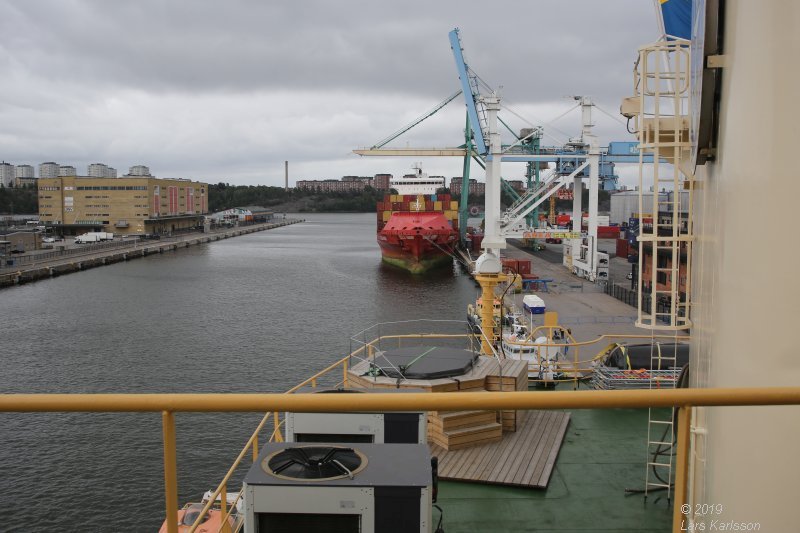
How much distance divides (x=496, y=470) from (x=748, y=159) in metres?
5.19

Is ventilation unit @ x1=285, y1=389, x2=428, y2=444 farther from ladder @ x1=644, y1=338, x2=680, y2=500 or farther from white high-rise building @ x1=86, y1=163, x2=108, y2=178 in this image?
white high-rise building @ x1=86, y1=163, x2=108, y2=178

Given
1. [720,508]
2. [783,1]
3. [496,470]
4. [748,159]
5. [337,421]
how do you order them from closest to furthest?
[783,1] → [748,159] → [720,508] → [337,421] → [496,470]

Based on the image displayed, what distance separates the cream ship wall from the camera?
2084mm

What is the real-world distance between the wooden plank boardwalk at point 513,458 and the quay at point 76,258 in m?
43.4

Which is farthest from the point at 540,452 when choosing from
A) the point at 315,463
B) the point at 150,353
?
the point at 150,353

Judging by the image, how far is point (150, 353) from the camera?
78.3 ft

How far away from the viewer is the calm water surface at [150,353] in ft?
A: 43.0

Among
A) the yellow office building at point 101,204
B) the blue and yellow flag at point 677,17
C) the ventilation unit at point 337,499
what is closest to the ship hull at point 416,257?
the blue and yellow flag at point 677,17

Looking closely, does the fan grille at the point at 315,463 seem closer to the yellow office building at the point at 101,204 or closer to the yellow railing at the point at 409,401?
the yellow railing at the point at 409,401

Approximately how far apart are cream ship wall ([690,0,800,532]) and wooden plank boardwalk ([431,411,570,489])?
4.23 meters

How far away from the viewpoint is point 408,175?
229ft

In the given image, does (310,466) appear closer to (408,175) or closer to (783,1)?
(783,1)

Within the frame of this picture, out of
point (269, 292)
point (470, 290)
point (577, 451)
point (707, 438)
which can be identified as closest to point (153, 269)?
point (269, 292)

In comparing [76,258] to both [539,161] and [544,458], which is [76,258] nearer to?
[539,161]
